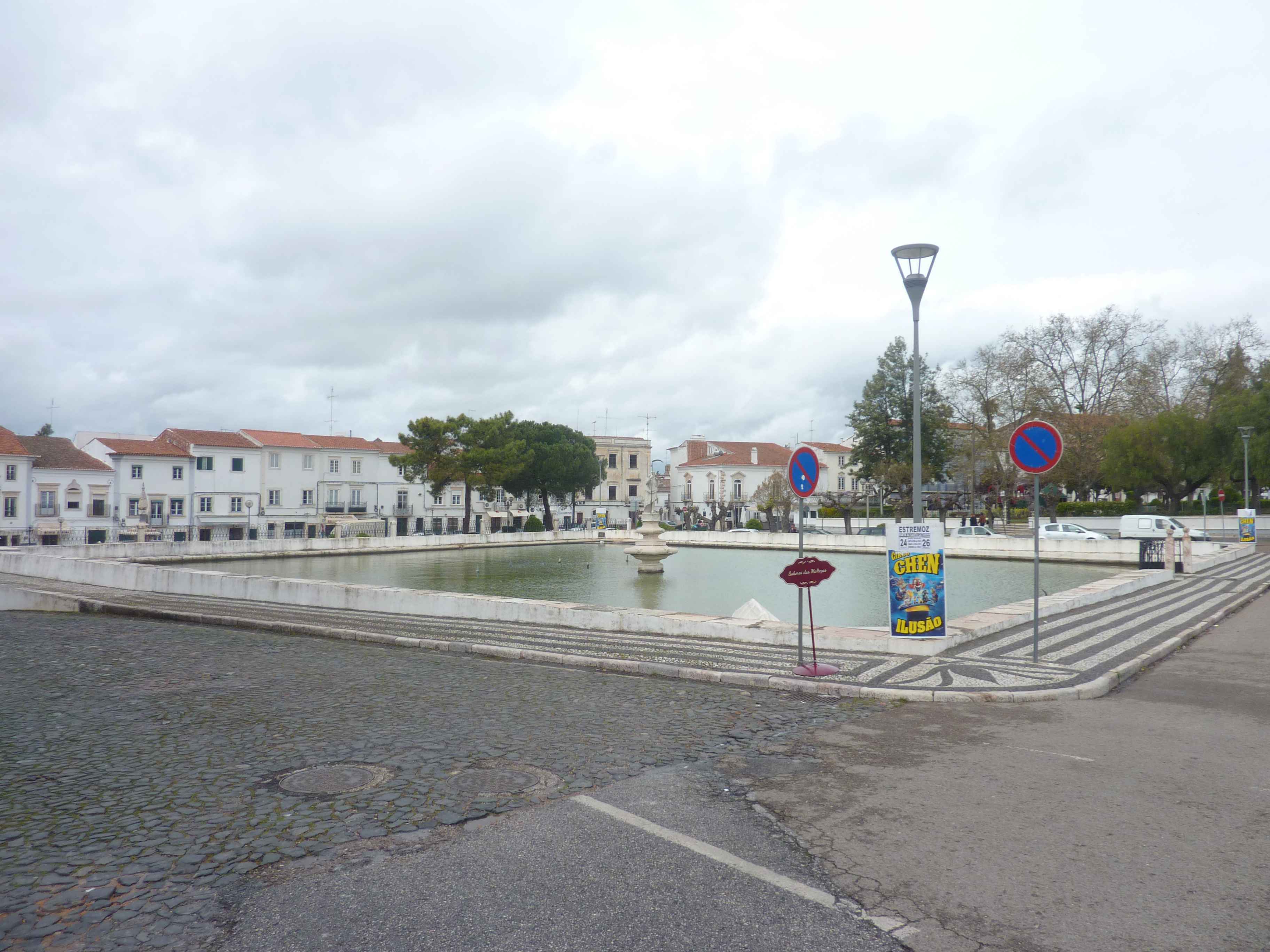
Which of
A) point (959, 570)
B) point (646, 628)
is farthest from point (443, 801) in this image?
point (959, 570)

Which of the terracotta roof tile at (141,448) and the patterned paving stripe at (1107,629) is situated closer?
the patterned paving stripe at (1107,629)

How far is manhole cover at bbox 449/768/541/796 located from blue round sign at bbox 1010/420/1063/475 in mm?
7111

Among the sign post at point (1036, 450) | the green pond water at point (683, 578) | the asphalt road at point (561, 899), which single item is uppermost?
the sign post at point (1036, 450)

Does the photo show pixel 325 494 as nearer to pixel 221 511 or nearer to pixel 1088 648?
pixel 221 511

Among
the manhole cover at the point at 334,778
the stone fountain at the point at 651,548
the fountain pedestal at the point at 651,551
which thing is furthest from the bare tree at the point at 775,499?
the manhole cover at the point at 334,778

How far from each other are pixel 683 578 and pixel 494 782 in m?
26.0

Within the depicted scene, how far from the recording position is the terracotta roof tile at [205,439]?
6556 centimetres

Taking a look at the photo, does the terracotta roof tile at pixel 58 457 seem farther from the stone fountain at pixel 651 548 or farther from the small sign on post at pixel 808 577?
the small sign on post at pixel 808 577

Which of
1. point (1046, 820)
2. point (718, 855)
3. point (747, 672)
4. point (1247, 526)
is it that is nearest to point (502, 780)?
point (718, 855)

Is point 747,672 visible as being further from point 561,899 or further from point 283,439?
point 283,439

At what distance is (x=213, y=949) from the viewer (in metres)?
3.32

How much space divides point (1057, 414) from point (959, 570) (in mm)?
31159

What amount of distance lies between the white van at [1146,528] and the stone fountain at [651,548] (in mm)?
22996

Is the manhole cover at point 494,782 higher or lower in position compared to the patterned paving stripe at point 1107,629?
lower
